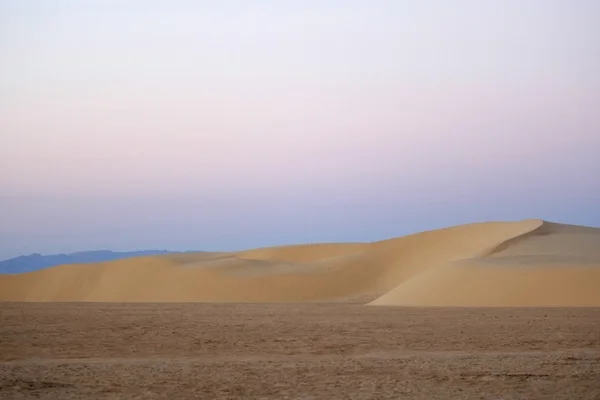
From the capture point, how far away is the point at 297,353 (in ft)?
59.2

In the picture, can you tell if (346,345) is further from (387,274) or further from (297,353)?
(387,274)

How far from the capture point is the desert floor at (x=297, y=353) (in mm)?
13336

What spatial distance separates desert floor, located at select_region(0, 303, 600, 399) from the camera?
1334cm

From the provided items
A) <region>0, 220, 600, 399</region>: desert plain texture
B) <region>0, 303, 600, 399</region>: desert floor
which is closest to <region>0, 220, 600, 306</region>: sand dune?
<region>0, 220, 600, 399</region>: desert plain texture

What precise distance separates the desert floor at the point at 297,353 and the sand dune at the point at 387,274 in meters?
6.90

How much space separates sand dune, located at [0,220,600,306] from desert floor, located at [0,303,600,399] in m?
6.90

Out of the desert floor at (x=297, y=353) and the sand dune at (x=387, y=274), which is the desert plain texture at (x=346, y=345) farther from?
the sand dune at (x=387, y=274)

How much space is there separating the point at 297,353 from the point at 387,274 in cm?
3834

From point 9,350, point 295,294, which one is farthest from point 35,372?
point 295,294

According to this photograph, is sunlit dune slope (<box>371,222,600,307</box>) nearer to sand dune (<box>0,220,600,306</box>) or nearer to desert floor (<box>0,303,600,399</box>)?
sand dune (<box>0,220,600,306</box>)

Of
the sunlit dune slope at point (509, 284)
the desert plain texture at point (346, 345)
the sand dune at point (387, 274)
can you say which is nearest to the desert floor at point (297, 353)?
the desert plain texture at point (346, 345)

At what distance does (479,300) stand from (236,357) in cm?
1791

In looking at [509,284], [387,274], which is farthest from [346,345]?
[387,274]

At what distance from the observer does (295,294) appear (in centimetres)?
5194
